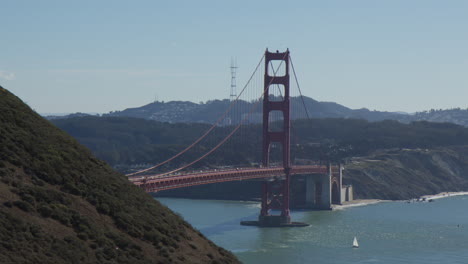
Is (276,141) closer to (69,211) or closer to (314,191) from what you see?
(314,191)

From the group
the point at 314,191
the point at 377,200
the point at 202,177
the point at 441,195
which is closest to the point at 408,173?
the point at 441,195

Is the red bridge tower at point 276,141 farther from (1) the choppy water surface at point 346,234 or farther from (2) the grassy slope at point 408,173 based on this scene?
(2) the grassy slope at point 408,173

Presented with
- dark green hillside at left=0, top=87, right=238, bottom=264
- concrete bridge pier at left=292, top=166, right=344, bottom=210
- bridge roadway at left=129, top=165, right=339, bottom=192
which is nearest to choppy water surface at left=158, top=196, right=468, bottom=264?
concrete bridge pier at left=292, top=166, right=344, bottom=210

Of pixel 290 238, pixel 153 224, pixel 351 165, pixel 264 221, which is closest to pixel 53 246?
pixel 153 224

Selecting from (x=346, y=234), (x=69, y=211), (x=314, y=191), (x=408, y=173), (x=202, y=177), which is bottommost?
(x=346, y=234)

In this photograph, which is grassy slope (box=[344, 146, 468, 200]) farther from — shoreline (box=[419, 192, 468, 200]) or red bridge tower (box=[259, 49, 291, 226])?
red bridge tower (box=[259, 49, 291, 226])
